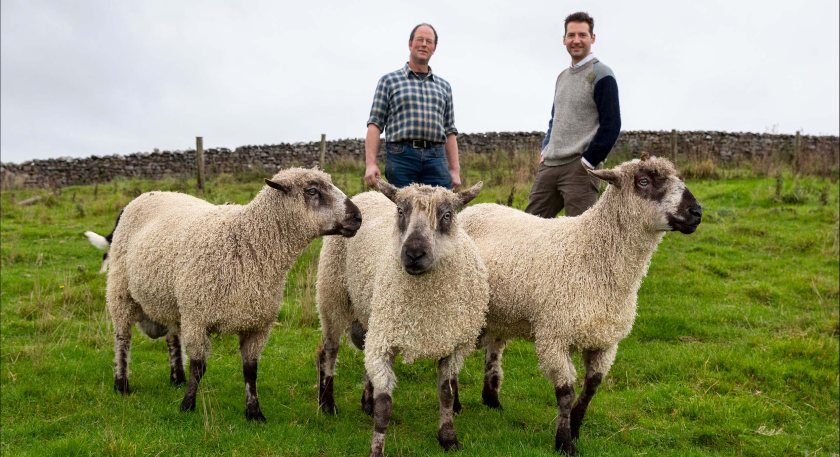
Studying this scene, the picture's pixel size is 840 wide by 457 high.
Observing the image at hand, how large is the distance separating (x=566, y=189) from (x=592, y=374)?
2.01 m

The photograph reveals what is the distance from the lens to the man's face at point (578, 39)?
6273mm

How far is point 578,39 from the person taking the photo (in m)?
6.27

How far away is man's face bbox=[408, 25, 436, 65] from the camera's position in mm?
6328

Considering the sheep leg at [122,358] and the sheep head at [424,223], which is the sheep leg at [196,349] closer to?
the sheep leg at [122,358]

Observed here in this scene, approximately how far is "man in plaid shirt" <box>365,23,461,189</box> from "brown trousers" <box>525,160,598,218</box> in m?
0.98

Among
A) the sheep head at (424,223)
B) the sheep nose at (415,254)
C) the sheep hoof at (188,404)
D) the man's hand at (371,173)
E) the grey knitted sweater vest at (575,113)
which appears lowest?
the sheep hoof at (188,404)

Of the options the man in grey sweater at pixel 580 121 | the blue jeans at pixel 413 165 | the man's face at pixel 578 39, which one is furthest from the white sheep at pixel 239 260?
the man's face at pixel 578 39

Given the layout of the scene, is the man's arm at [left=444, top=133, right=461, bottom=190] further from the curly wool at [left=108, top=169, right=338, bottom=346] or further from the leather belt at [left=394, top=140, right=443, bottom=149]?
the curly wool at [left=108, top=169, right=338, bottom=346]

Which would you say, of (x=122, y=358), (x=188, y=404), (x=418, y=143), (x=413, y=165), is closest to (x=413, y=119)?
(x=418, y=143)

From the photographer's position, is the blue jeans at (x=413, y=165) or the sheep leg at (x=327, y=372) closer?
the sheep leg at (x=327, y=372)

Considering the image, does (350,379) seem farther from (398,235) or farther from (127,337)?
(398,235)

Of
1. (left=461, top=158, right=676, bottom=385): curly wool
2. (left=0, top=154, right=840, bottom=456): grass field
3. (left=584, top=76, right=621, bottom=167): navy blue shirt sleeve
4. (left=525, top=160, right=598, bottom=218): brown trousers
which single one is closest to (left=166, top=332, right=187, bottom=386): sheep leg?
(left=0, top=154, right=840, bottom=456): grass field

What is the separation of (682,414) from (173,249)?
5.08 meters

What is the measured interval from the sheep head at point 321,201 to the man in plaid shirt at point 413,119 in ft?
3.01
